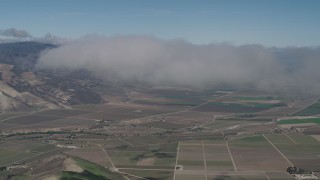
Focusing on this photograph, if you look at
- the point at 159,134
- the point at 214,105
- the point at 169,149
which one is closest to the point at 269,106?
the point at 214,105

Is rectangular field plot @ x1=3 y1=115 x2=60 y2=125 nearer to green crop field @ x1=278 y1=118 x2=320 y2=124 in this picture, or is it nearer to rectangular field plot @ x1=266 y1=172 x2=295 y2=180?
green crop field @ x1=278 y1=118 x2=320 y2=124

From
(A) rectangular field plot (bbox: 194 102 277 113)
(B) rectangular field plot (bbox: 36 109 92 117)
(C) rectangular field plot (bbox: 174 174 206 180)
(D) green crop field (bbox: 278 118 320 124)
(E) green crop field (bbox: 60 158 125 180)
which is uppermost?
(A) rectangular field plot (bbox: 194 102 277 113)

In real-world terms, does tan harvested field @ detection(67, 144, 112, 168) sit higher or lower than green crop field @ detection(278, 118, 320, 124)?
lower

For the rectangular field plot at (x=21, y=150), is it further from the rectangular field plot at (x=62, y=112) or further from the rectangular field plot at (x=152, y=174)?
the rectangular field plot at (x=62, y=112)

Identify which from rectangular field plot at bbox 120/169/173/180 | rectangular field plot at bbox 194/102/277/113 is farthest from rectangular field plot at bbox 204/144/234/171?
rectangular field plot at bbox 194/102/277/113

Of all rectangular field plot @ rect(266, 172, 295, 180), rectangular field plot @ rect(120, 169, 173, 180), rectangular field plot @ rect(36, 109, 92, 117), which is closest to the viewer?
rectangular field plot @ rect(266, 172, 295, 180)

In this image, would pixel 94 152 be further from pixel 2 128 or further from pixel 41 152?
pixel 2 128

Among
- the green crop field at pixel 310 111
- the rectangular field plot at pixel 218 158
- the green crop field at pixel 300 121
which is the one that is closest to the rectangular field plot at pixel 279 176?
the rectangular field plot at pixel 218 158

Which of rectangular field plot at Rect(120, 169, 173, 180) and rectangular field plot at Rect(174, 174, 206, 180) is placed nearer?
rectangular field plot at Rect(174, 174, 206, 180)
